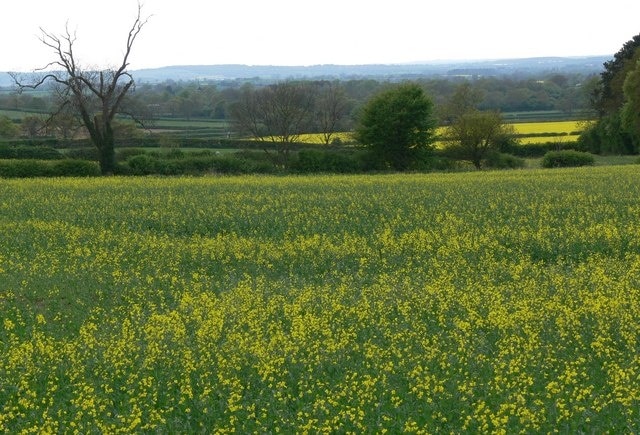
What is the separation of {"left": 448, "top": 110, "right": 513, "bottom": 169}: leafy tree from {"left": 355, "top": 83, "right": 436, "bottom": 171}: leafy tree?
665cm

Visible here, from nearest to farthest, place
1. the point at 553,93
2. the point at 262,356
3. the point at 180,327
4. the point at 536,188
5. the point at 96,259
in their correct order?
the point at 262,356 → the point at 180,327 → the point at 96,259 → the point at 536,188 → the point at 553,93

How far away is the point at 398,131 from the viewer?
174ft

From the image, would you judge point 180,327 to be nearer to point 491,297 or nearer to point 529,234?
point 491,297

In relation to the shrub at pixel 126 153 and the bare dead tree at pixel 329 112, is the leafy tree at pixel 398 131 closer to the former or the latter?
the bare dead tree at pixel 329 112

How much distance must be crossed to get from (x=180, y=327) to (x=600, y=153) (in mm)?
61476

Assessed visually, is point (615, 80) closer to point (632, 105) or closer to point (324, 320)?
point (632, 105)

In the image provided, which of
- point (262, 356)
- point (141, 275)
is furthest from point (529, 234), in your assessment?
point (262, 356)

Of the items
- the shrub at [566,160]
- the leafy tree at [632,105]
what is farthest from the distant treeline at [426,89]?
the shrub at [566,160]

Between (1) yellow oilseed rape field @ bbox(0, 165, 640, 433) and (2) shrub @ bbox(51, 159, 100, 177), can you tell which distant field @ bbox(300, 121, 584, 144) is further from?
(1) yellow oilseed rape field @ bbox(0, 165, 640, 433)

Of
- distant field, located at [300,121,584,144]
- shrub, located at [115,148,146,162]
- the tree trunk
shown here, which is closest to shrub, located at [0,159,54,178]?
the tree trunk

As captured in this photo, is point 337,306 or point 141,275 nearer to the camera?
point 337,306

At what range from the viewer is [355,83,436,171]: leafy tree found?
52.9 metres

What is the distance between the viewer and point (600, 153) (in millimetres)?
67188

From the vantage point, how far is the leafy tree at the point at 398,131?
52.9m
